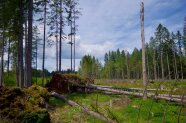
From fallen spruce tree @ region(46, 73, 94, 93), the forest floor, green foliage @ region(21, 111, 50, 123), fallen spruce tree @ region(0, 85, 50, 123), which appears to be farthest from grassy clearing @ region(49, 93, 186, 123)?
fallen spruce tree @ region(46, 73, 94, 93)

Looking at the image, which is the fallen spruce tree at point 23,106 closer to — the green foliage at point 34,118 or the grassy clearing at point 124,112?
the green foliage at point 34,118

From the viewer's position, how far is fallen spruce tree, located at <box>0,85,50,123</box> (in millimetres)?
13032

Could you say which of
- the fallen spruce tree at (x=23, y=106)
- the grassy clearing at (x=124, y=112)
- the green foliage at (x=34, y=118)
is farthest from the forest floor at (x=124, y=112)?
the green foliage at (x=34, y=118)

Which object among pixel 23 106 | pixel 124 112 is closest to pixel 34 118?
pixel 23 106

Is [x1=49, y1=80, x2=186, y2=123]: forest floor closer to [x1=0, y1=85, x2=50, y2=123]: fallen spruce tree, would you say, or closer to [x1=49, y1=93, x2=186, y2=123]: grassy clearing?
[x1=49, y1=93, x2=186, y2=123]: grassy clearing

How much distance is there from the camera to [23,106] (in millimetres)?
14570

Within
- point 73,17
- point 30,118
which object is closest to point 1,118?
point 30,118

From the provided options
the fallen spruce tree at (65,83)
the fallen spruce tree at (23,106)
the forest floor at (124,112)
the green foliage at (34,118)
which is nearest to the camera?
the green foliage at (34,118)

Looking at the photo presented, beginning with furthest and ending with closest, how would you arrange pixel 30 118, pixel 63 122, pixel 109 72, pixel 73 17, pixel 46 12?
pixel 109 72
pixel 73 17
pixel 46 12
pixel 63 122
pixel 30 118

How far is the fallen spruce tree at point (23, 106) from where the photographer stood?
42.8ft

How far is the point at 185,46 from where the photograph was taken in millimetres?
83625

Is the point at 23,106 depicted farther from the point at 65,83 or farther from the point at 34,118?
the point at 65,83

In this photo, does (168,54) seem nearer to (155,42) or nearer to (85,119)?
(155,42)

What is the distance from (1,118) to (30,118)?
1.31 meters
